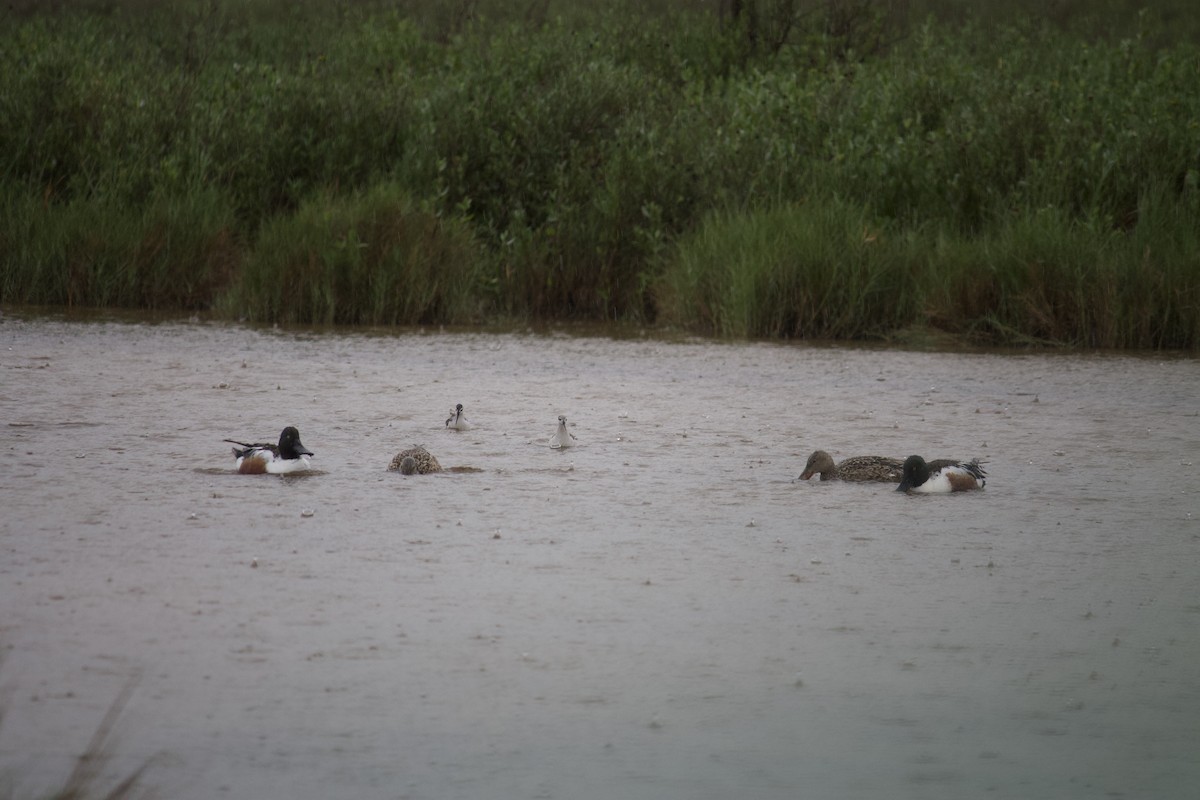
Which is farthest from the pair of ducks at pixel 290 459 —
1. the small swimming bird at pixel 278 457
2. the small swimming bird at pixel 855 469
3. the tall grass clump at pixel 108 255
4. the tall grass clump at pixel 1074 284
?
the tall grass clump at pixel 108 255

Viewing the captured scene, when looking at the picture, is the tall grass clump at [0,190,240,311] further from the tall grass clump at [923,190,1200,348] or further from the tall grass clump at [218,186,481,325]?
the tall grass clump at [923,190,1200,348]

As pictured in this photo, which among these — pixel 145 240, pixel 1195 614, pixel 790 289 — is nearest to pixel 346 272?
pixel 145 240

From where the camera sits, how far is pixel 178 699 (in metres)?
3.93

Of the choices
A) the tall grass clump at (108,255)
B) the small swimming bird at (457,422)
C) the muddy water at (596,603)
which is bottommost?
the muddy water at (596,603)

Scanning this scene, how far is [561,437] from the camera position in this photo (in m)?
7.78

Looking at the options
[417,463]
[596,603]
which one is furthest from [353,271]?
[596,603]

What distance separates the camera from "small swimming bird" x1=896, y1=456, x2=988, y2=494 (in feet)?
22.3

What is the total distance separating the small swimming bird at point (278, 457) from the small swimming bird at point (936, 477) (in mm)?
2467

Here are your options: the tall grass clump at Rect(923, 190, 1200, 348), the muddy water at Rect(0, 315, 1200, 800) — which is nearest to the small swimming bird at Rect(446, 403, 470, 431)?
the muddy water at Rect(0, 315, 1200, 800)

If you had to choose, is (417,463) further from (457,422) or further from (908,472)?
(908,472)

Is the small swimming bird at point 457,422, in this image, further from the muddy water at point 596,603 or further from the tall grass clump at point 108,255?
the tall grass clump at point 108,255

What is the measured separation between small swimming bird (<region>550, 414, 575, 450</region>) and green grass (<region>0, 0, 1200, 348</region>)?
5931 millimetres

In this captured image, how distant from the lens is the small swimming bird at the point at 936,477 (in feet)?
22.3

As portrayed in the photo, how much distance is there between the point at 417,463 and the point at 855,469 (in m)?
1.86
